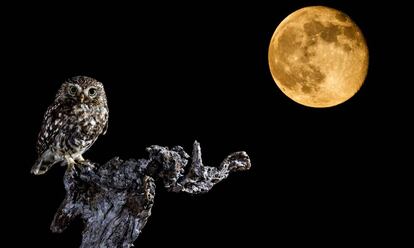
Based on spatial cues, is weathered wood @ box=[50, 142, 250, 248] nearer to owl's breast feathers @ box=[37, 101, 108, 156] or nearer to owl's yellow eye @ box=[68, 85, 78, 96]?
owl's breast feathers @ box=[37, 101, 108, 156]

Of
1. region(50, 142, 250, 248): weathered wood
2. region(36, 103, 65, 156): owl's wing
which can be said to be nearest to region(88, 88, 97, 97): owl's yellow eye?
region(36, 103, 65, 156): owl's wing

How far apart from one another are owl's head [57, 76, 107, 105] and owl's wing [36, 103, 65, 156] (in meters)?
0.12

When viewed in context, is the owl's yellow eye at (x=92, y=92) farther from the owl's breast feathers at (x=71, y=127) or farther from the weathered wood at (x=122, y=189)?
the weathered wood at (x=122, y=189)

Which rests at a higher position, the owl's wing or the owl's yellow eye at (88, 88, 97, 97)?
the owl's yellow eye at (88, 88, 97, 97)

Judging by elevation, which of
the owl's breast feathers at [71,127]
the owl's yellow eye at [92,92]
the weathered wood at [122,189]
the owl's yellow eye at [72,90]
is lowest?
the weathered wood at [122,189]

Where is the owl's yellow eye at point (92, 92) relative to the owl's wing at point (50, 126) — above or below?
above

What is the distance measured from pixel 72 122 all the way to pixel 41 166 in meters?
0.50

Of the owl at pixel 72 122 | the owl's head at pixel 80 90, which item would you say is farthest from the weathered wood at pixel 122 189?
the owl's head at pixel 80 90

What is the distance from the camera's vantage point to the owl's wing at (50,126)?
19.8 feet

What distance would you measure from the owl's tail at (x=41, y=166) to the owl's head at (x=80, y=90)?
56 centimetres

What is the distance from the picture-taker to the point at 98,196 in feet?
19.2

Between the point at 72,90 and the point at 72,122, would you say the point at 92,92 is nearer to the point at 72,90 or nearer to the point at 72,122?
the point at 72,90

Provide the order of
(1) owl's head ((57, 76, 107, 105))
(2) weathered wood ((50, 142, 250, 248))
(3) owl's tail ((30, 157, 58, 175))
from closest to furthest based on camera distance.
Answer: (2) weathered wood ((50, 142, 250, 248)) < (1) owl's head ((57, 76, 107, 105)) < (3) owl's tail ((30, 157, 58, 175))

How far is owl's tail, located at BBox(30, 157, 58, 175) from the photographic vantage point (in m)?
6.16
